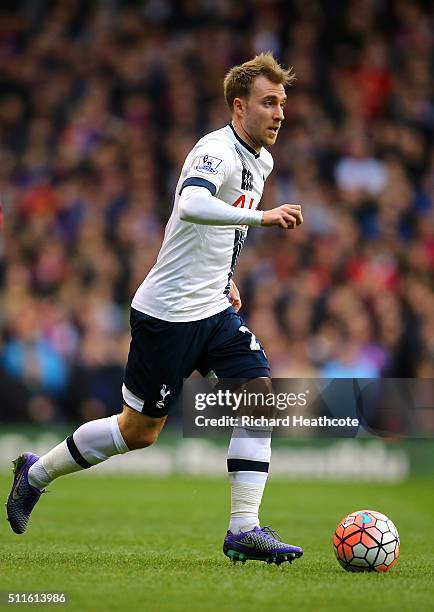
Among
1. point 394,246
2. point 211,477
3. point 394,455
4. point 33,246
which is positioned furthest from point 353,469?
point 33,246

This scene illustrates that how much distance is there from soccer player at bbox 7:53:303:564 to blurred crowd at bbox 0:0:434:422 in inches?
291

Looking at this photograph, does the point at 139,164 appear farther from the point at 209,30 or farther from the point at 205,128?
the point at 209,30

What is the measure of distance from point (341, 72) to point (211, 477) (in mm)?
6841

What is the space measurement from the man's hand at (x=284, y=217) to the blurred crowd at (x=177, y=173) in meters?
8.14

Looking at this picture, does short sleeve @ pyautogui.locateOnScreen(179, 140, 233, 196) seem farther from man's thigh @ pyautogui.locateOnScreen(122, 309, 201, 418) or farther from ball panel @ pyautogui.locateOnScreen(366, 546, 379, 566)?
ball panel @ pyautogui.locateOnScreen(366, 546, 379, 566)

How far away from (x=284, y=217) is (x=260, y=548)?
1.71m

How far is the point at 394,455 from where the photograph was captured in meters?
13.8

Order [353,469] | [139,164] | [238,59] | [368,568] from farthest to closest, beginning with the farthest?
1. [238,59]
2. [139,164]
3. [353,469]
4. [368,568]

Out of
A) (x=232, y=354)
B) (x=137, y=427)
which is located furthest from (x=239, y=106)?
(x=137, y=427)

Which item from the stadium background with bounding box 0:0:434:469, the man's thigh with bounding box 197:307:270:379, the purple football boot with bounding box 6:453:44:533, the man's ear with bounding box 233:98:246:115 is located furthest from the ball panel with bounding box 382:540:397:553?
the stadium background with bounding box 0:0:434:469

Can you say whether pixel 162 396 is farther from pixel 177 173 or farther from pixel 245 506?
pixel 177 173

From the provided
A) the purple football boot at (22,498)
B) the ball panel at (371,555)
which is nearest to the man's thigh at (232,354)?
the ball panel at (371,555)

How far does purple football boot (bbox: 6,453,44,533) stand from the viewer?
257 inches

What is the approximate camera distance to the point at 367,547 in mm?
5992
